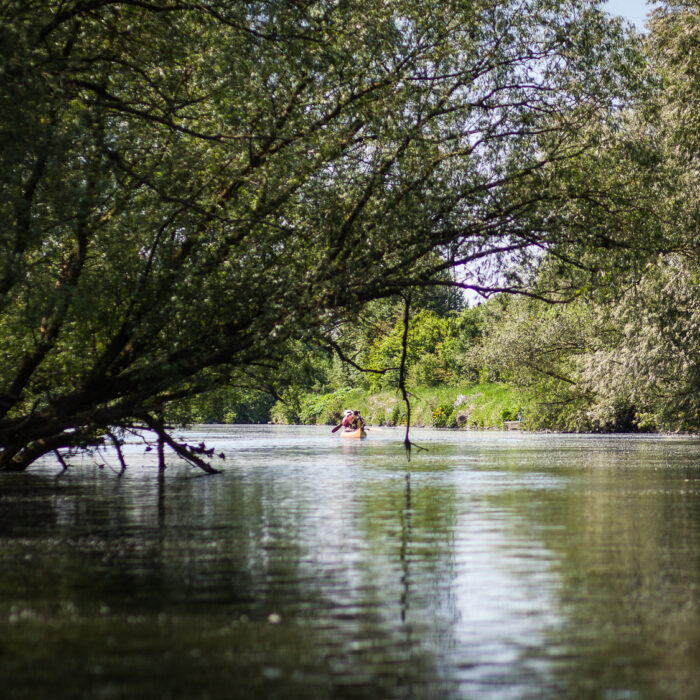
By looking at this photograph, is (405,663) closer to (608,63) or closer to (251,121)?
(251,121)

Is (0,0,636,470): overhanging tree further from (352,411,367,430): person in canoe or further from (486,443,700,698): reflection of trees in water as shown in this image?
(352,411,367,430): person in canoe

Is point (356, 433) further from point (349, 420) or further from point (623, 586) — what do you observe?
point (623, 586)

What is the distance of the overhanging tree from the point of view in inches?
694

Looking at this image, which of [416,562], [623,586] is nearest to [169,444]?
[416,562]

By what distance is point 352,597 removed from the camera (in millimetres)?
8359

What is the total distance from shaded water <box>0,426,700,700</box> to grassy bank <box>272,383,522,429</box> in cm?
5502

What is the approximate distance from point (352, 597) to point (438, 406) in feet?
279

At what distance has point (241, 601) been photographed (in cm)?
816

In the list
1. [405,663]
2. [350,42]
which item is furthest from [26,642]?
[350,42]

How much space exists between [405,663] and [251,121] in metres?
14.5

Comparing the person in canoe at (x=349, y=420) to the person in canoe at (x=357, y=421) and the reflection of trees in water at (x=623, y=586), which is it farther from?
the reflection of trees in water at (x=623, y=586)

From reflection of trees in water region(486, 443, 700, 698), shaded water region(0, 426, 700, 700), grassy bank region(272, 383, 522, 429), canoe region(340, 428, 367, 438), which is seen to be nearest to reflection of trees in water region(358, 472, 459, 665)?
shaded water region(0, 426, 700, 700)

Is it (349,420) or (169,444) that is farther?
(349,420)

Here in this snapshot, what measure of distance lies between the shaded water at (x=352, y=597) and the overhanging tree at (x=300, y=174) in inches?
127
